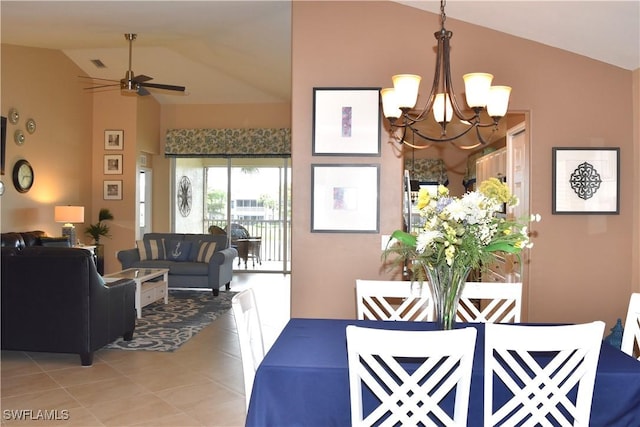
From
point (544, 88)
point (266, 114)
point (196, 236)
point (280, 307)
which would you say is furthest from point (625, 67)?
point (266, 114)

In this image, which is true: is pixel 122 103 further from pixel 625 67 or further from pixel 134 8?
pixel 625 67

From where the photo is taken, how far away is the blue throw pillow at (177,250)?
809 cm

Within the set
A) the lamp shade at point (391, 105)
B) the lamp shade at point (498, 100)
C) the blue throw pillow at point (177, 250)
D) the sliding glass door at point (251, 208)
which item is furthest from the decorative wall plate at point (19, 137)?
the lamp shade at point (498, 100)

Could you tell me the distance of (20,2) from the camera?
473 cm

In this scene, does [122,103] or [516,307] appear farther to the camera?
[122,103]

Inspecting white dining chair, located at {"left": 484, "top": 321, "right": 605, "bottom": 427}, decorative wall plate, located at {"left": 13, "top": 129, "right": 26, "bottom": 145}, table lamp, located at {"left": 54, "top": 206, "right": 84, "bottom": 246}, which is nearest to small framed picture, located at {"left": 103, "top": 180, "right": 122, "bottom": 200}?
table lamp, located at {"left": 54, "top": 206, "right": 84, "bottom": 246}

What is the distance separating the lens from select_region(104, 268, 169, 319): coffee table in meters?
6.03

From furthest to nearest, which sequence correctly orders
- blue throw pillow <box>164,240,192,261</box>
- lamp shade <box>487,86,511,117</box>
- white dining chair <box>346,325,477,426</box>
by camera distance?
blue throw pillow <box>164,240,192,261</box> → lamp shade <box>487,86,511,117</box> → white dining chair <box>346,325,477,426</box>

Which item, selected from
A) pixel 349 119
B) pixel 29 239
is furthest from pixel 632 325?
pixel 29 239

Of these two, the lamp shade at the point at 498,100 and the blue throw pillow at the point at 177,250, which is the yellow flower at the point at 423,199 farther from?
the blue throw pillow at the point at 177,250

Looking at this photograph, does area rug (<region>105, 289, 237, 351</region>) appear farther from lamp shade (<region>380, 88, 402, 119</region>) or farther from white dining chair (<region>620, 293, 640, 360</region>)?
white dining chair (<region>620, 293, 640, 360</region>)

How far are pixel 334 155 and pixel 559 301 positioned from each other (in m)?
2.06

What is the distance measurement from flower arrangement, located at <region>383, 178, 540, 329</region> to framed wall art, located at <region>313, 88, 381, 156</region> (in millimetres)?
1885

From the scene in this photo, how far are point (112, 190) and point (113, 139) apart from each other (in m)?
0.92
